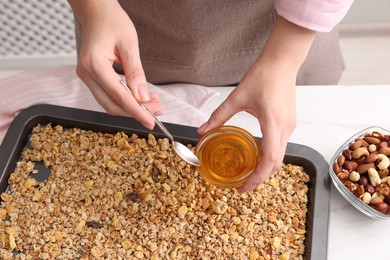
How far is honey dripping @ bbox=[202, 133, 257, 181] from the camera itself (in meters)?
0.95

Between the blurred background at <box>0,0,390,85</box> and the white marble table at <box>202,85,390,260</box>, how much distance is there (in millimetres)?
826

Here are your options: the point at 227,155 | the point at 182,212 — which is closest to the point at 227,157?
the point at 227,155

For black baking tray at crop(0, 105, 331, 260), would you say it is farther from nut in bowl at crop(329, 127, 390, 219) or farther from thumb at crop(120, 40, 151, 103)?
thumb at crop(120, 40, 151, 103)

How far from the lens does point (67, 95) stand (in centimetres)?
114

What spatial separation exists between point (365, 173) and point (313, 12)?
0.31m

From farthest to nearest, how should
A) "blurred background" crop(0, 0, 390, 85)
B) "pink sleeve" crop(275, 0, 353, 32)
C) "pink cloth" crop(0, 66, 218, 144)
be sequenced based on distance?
1. "blurred background" crop(0, 0, 390, 85)
2. "pink cloth" crop(0, 66, 218, 144)
3. "pink sleeve" crop(275, 0, 353, 32)

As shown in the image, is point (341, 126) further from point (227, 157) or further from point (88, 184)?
point (88, 184)

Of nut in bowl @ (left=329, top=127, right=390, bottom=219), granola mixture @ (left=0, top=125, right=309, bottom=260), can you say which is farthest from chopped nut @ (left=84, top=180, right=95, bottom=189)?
nut in bowl @ (left=329, top=127, right=390, bottom=219)

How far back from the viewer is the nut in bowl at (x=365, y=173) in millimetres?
973

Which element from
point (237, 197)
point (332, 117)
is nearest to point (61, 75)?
point (237, 197)

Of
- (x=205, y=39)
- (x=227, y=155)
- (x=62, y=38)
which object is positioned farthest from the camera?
(x=62, y=38)

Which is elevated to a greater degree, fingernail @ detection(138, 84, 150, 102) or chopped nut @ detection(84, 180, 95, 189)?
fingernail @ detection(138, 84, 150, 102)

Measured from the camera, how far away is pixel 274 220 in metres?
1.00

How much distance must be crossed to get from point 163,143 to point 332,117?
1.09 ft
